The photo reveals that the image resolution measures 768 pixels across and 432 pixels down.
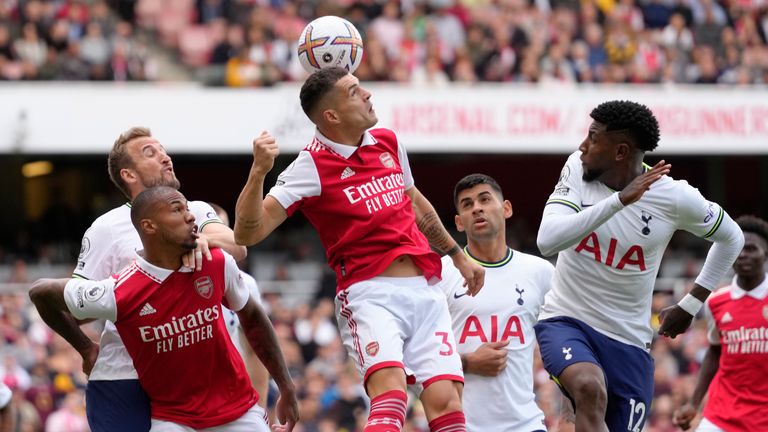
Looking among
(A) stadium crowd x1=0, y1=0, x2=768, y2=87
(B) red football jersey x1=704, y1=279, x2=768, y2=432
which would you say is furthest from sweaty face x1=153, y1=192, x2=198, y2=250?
(A) stadium crowd x1=0, y1=0, x2=768, y2=87

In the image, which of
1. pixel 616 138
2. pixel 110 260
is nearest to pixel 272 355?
pixel 110 260

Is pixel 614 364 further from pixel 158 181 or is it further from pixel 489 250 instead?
pixel 158 181

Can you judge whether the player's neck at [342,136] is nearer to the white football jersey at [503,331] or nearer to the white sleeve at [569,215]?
the white sleeve at [569,215]

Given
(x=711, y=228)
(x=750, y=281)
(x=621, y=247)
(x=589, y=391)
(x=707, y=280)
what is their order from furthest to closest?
(x=750, y=281)
(x=707, y=280)
(x=711, y=228)
(x=621, y=247)
(x=589, y=391)

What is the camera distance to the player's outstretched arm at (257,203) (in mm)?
7285

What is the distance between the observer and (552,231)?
26.5 ft

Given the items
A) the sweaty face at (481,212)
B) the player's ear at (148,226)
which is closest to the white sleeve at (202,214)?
the player's ear at (148,226)

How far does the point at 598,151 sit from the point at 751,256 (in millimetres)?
2680

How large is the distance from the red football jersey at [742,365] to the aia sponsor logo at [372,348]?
13.0 feet

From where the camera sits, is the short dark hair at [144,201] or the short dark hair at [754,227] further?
the short dark hair at [754,227]

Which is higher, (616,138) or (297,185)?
(616,138)

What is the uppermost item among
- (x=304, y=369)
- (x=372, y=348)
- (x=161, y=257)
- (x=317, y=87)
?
(x=317, y=87)

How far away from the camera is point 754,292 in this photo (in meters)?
10.5

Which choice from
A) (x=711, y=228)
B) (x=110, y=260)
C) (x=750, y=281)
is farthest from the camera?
(x=750, y=281)
